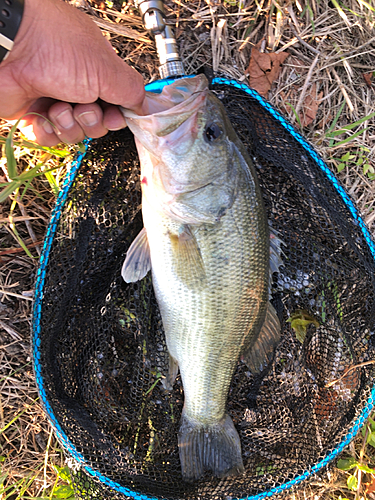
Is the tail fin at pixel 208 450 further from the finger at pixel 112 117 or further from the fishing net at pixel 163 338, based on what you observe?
the finger at pixel 112 117

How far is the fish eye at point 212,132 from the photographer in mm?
1793

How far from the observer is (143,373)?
2.24 m

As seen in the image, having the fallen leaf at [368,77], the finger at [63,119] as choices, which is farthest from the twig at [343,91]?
the finger at [63,119]

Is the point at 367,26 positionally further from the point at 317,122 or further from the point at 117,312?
the point at 117,312

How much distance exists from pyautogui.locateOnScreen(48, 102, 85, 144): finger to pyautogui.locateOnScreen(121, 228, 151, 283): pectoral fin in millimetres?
653

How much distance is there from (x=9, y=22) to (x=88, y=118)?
49 centimetres

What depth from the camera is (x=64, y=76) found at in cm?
159

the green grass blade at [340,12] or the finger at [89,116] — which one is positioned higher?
the green grass blade at [340,12]

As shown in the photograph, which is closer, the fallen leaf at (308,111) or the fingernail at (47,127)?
the fingernail at (47,127)

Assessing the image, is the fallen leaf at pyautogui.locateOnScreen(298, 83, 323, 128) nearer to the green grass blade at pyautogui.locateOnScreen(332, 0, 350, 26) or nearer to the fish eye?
the green grass blade at pyautogui.locateOnScreen(332, 0, 350, 26)

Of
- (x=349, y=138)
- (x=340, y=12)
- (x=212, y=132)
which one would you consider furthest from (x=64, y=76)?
(x=340, y=12)

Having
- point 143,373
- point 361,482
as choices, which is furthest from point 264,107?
point 361,482

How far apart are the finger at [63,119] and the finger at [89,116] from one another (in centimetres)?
3

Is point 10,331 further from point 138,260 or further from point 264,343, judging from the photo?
point 264,343
